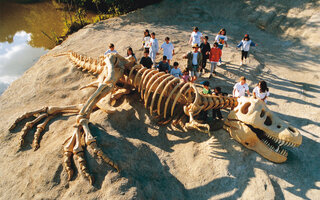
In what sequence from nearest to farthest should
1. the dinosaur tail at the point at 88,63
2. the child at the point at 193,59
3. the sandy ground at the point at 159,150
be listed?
1. the sandy ground at the point at 159,150
2. the dinosaur tail at the point at 88,63
3. the child at the point at 193,59

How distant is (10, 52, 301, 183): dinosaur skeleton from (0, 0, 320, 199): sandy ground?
204 millimetres

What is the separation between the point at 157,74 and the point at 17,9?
1872cm

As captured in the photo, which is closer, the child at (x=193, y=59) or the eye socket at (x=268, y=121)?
the eye socket at (x=268, y=121)

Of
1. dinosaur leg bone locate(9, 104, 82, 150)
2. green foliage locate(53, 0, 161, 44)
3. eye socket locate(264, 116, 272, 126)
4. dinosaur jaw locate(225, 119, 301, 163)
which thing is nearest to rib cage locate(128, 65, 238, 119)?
dinosaur jaw locate(225, 119, 301, 163)

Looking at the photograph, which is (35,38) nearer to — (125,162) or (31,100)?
(31,100)

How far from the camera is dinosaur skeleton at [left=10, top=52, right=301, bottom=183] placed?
15.2ft

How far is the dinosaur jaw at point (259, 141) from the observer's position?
4793mm

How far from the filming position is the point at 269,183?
4.39 metres

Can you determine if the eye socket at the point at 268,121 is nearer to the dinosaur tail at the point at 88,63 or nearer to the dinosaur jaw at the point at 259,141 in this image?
the dinosaur jaw at the point at 259,141

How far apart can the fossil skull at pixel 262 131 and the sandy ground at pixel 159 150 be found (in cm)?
21

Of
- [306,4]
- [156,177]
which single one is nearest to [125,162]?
[156,177]

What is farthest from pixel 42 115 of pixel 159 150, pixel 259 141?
pixel 259 141

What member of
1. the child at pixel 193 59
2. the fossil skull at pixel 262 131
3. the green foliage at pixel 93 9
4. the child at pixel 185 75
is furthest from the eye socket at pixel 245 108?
the green foliage at pixel 93 9

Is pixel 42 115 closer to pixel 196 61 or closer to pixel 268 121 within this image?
pixel 196 61
